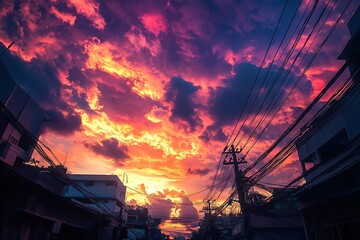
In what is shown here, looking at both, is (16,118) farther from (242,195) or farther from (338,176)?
(338,176)

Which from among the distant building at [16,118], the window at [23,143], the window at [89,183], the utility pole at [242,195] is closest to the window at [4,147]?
the distant building at [16,118]

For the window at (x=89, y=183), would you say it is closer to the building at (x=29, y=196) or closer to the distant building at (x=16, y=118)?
the building at (x=29, y=196)

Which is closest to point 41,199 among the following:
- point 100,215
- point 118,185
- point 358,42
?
point 100,215

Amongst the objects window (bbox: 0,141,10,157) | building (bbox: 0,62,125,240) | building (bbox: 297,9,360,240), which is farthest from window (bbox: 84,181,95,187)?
building (bbox: 297,9,360,240)

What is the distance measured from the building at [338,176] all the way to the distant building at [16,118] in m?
20.7

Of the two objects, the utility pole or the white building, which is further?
the white building

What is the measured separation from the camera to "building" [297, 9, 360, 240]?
10.5 m

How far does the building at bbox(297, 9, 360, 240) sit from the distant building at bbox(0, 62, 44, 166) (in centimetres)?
2073

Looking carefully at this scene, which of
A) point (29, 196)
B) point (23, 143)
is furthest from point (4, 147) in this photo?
point (29, 196)

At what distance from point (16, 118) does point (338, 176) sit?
1055 inches

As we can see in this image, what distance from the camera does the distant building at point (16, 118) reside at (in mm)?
20981

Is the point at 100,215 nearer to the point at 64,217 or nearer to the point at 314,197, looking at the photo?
the point at 64,217

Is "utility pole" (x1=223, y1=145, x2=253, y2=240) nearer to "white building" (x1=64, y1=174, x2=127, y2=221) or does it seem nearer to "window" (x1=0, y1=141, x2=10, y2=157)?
"window" (x1=0, y1=141, x2=10, y2=157)

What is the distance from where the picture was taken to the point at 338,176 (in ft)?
36.6
